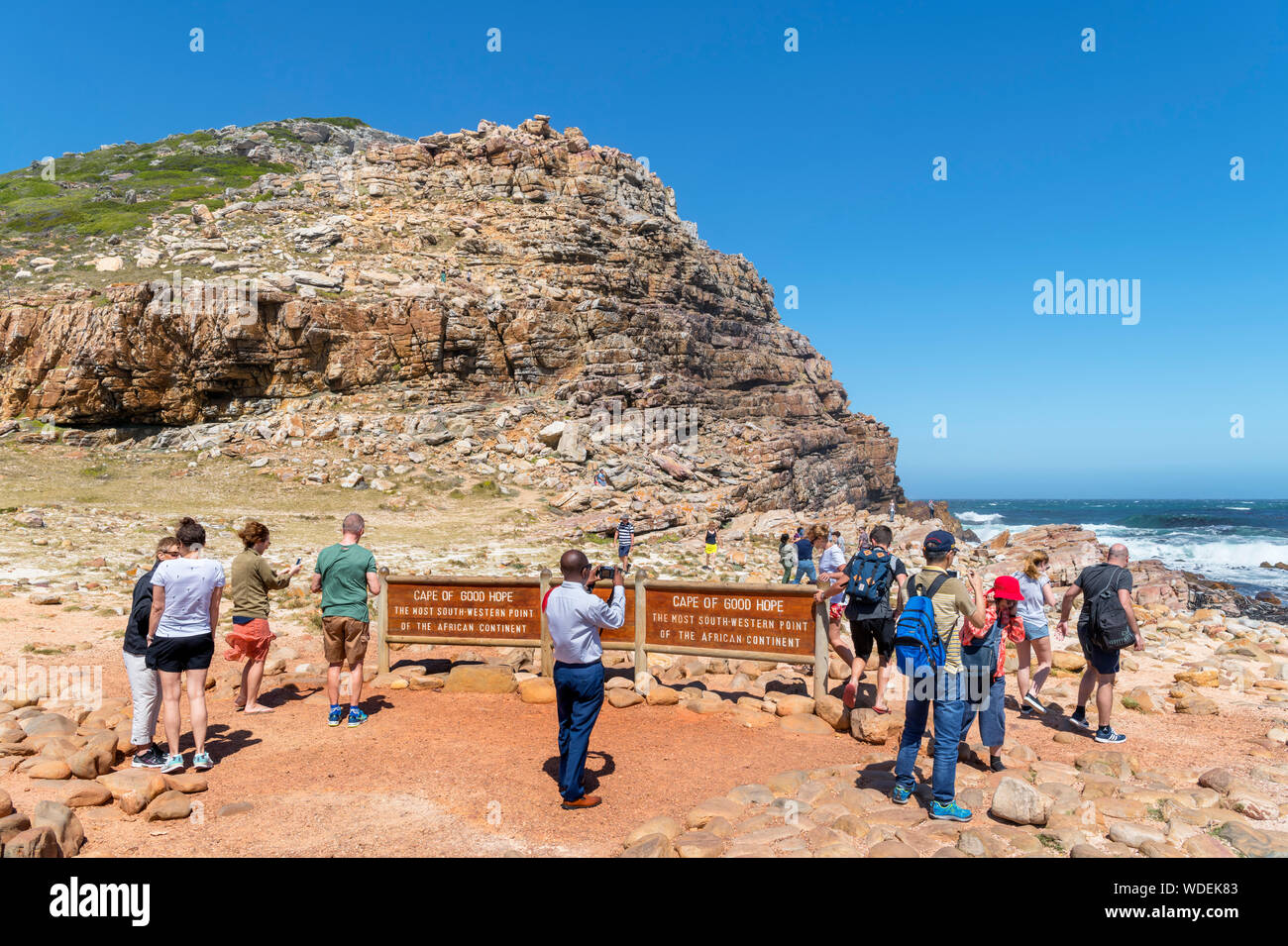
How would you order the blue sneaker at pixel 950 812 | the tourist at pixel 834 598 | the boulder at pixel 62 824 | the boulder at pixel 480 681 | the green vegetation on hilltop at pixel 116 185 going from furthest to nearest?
the green vegetation on hilltop at pixel 116 185
the boulder at pixel 480 681
the tourist at pixel 834 598
the blue sneaker at pixel 950 812
the boulder at pixel 62 824

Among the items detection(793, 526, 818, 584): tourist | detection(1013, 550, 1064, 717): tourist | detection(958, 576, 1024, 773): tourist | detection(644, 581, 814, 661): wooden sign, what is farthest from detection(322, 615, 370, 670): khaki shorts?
detection(793, 526, 818, 584): tourist

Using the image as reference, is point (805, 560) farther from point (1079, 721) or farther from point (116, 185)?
point (116, 185)

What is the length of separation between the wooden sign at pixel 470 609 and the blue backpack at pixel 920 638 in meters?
4.68

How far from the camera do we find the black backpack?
659 centimetres

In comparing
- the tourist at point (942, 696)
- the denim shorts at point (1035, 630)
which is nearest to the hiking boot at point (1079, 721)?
the denim shorts at point (1035, 630)

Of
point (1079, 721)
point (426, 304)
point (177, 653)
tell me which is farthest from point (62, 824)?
point (426, 304)

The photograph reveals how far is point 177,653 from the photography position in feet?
18.2

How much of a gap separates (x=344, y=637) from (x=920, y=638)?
5.47 m

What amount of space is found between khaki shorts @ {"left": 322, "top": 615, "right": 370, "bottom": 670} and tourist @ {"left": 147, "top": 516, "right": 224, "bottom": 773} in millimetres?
1251

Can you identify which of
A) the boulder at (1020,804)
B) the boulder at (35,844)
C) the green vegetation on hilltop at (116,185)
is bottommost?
the boulder at (1020,804)

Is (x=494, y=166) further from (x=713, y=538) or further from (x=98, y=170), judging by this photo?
(x=98, y=170)

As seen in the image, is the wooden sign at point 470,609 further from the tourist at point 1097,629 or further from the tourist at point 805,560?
the tourist at point 805,560

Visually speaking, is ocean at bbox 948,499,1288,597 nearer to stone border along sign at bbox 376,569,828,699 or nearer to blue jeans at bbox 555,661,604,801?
stone border along sign at bbox 376,569,828,699

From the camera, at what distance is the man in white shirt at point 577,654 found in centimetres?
497
